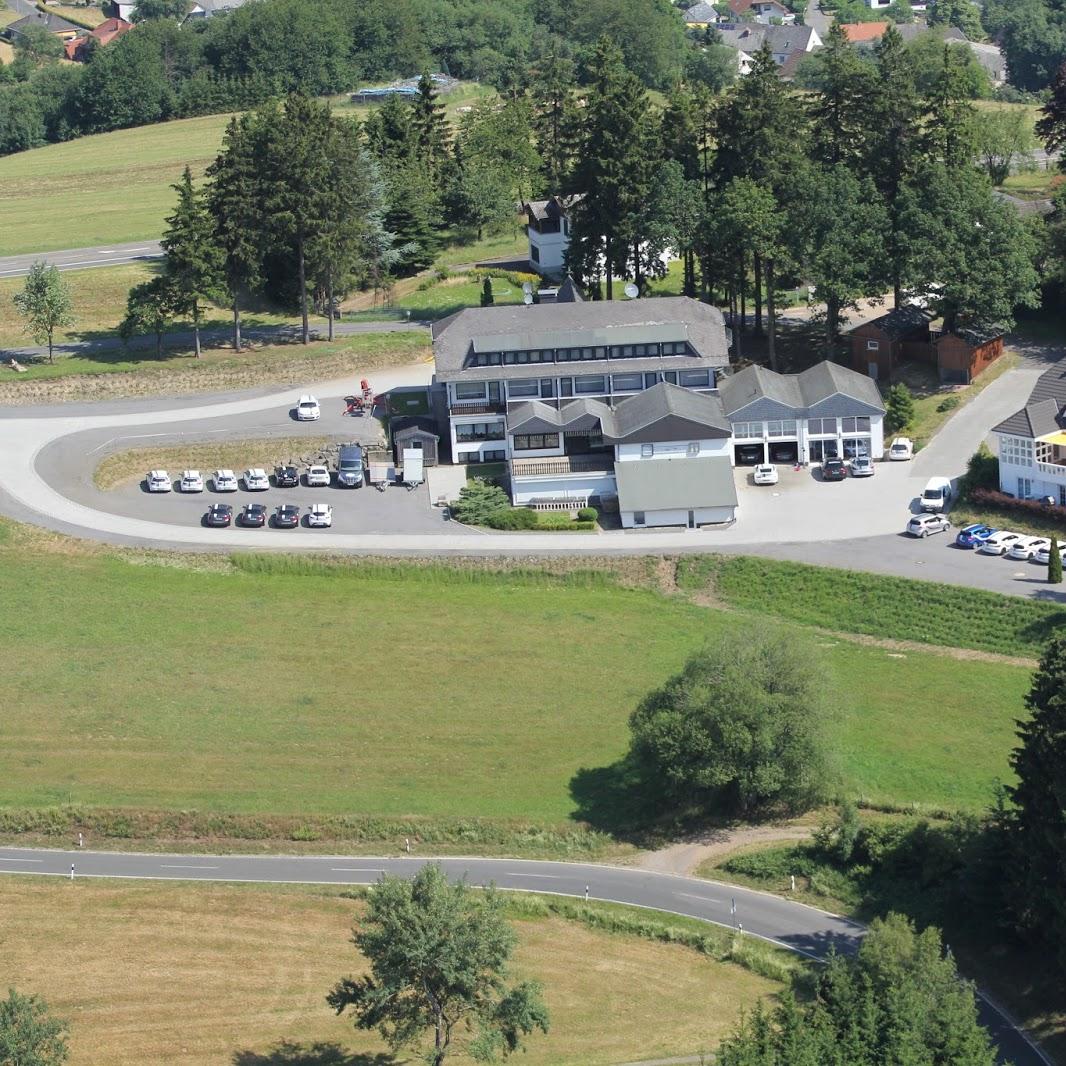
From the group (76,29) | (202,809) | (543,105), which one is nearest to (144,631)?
(202,809)

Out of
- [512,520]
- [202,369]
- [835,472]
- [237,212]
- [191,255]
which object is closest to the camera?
[512,520]

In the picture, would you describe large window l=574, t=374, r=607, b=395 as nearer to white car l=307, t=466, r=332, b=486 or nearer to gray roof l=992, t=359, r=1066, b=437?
white car l=307, t=466, r=332, b=486

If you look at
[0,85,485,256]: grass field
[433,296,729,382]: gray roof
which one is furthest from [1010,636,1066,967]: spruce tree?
[0,85,485,256]: grass field

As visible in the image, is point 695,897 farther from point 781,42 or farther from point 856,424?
point 781,42

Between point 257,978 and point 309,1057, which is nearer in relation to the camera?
point 309,1057

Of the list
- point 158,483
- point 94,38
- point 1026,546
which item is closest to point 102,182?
point 158,483

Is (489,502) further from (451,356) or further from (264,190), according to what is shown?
(264,190)
